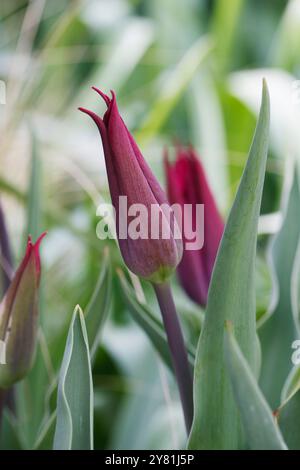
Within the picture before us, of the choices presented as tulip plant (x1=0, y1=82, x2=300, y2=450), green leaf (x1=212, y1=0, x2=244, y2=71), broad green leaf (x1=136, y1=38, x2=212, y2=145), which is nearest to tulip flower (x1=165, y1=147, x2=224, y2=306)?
tulip plant (x1=0, y1=82, x2=300, y2=450)

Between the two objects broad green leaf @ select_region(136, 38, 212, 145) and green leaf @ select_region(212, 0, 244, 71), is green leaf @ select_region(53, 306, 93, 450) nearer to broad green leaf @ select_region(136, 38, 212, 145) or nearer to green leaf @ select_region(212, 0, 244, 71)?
broad green leaf @ select_region(136, 38, 212, 145)

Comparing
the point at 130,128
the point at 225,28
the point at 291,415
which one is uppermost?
the point at 225,28

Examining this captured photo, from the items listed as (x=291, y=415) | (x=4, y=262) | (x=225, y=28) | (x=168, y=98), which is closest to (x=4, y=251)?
(x=4, y=262)

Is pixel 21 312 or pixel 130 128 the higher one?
pixel 130 128

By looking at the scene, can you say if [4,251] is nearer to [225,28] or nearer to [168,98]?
[168,98]

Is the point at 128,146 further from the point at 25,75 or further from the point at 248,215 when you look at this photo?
the point at 25,75

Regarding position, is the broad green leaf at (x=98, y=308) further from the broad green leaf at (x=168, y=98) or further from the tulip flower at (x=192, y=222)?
the broad green leaf at (x=168, y=98)
